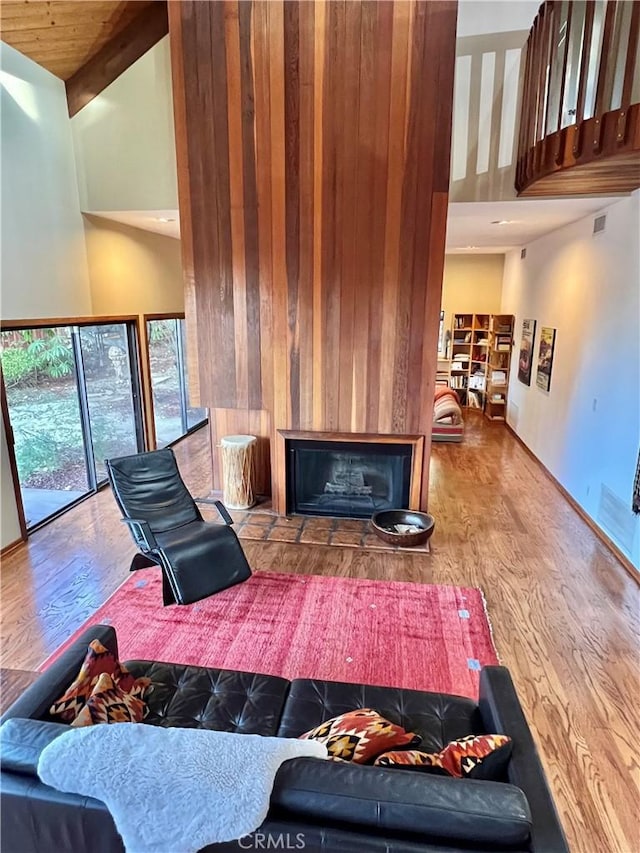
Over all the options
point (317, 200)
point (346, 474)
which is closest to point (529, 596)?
point (346, 474)

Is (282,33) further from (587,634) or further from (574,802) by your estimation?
(574,802)

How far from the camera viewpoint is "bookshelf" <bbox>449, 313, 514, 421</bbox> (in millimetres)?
8500

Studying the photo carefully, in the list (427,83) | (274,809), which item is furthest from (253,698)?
(427,83)

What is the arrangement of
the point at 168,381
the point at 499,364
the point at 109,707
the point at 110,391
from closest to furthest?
the point at 109,707 → the point at 110,391 → the point at 168,381 → the point at 499,364

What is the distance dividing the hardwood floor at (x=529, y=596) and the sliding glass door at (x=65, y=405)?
1.13ft

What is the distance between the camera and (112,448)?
6.02 m

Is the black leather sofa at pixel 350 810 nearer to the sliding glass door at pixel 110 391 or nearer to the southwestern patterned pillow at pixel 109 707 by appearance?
the southwestern patterned pillow at pixel 109 707

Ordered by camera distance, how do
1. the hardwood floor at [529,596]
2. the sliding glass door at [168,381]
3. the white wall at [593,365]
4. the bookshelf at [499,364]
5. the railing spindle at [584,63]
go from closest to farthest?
the hardwood floor at [529,596] → the railing spindle at [584,63] → the white wall at [593,365] → the sliding glass door at [168,381] → the bookshelf at [499,364]

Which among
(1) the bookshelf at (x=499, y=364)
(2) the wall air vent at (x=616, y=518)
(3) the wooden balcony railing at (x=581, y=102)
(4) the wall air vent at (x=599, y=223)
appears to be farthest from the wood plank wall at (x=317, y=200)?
(1) the bookshelf at (x=499, y=364)

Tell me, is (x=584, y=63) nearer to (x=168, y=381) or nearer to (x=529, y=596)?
(x=529, y=596)

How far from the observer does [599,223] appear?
4.71 m

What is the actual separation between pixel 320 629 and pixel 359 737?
5.40 feet

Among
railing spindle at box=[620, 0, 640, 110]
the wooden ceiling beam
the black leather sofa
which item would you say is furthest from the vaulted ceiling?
the black leather sofa

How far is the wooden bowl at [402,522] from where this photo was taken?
4.15 meters
